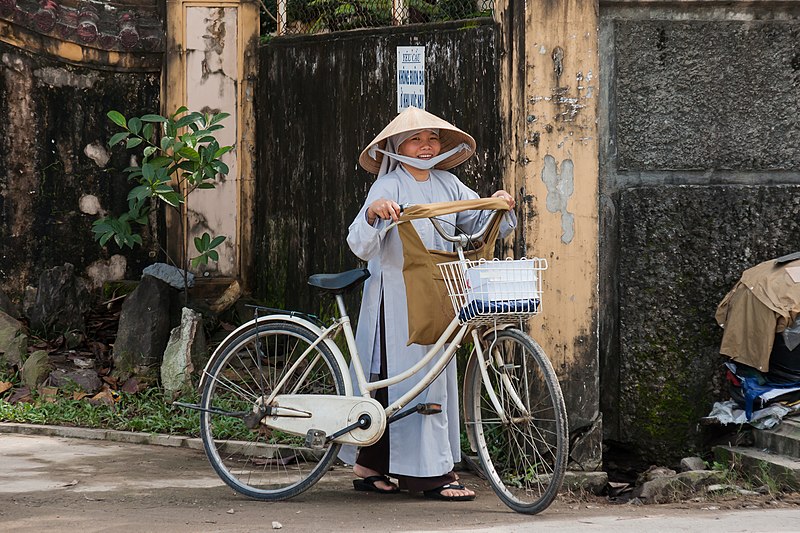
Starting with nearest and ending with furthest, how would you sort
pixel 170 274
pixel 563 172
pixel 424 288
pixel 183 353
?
pixel 424 288
pixel 563 172
pixel 183 353
pixel 170 274

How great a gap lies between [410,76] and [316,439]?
2.79m

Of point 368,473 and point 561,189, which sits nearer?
point 368,473

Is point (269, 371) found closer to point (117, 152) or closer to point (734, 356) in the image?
point (734, 356)

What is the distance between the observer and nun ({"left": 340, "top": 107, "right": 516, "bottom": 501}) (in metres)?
5.18

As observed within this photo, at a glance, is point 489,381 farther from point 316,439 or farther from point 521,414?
point 316,439

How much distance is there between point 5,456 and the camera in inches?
239

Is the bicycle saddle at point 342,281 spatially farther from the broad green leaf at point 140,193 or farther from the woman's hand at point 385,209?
the broad green leaf at point 140,193

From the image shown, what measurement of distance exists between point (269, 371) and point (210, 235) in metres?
3.50

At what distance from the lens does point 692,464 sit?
19.1 feet

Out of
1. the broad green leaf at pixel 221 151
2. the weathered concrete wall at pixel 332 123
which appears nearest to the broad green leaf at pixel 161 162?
the broad green leaf at pixel 221 151

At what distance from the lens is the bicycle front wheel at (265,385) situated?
5148mm

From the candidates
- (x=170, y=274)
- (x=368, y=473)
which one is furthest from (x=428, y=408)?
(x=170, y=274)

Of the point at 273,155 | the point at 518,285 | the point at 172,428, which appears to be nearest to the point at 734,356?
the point at 518,285

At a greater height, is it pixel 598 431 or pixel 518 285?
pixel 518 285
